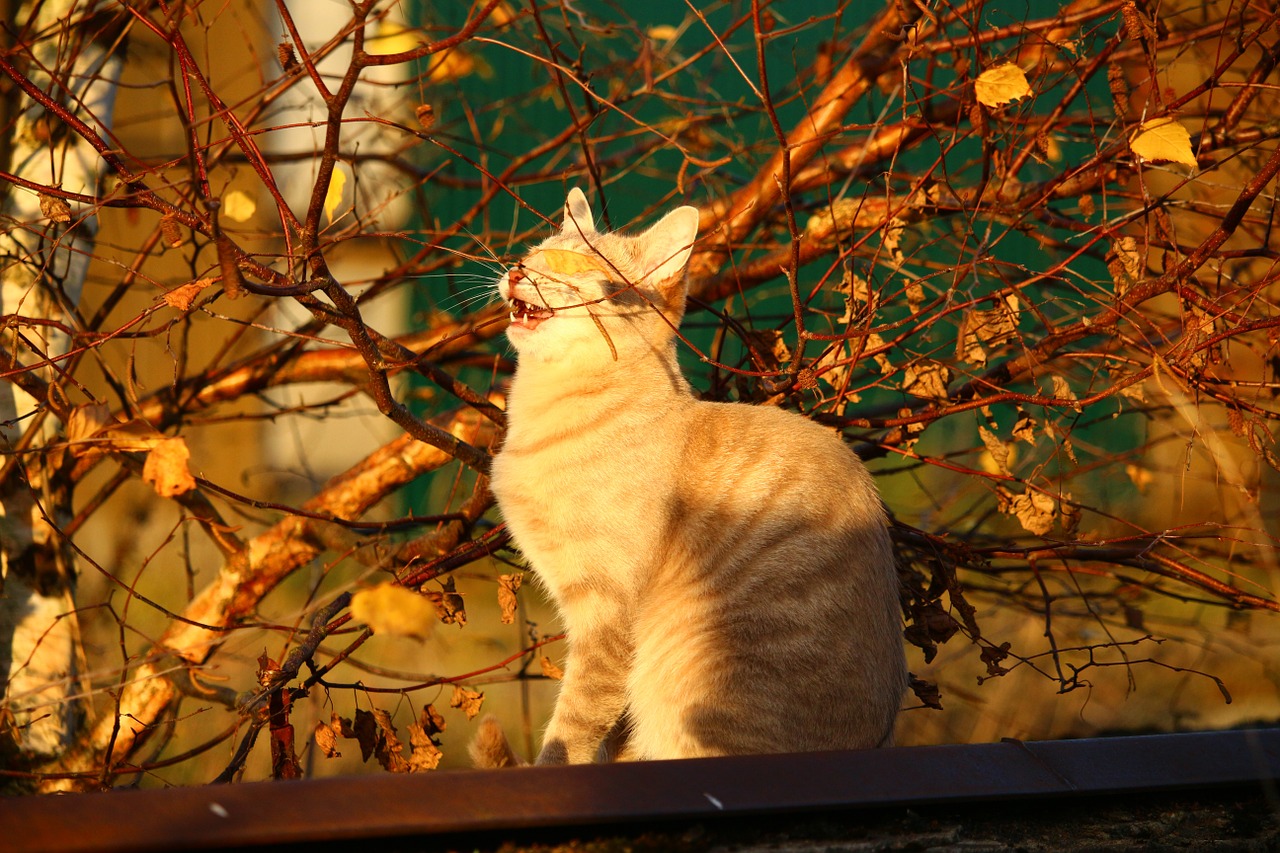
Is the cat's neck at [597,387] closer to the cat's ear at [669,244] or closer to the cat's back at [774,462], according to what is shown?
the cat's back at [774,462]

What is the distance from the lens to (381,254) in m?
5.65

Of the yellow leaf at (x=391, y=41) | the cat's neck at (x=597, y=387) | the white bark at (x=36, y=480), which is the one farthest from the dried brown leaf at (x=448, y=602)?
the yellow leaf at (x=391, y=41)

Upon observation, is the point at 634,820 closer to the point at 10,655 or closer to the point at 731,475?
the point at 731,475

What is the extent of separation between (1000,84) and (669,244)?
3.13 ft

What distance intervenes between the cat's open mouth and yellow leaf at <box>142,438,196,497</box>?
98cm

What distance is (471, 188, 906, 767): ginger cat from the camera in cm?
247

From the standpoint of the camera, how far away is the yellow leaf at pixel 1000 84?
2.46 meters

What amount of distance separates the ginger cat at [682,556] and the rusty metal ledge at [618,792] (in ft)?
1.77

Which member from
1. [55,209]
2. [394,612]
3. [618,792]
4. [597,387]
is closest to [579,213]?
[597,387]

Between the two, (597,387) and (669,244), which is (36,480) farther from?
(669,244)

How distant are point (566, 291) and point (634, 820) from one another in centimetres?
154

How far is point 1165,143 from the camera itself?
2.45 meters

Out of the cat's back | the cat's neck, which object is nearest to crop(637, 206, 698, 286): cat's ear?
the cat's neck

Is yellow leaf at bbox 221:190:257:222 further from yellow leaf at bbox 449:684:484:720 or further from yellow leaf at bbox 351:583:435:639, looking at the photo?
yellow leaf at bbox 351:583:435:639
